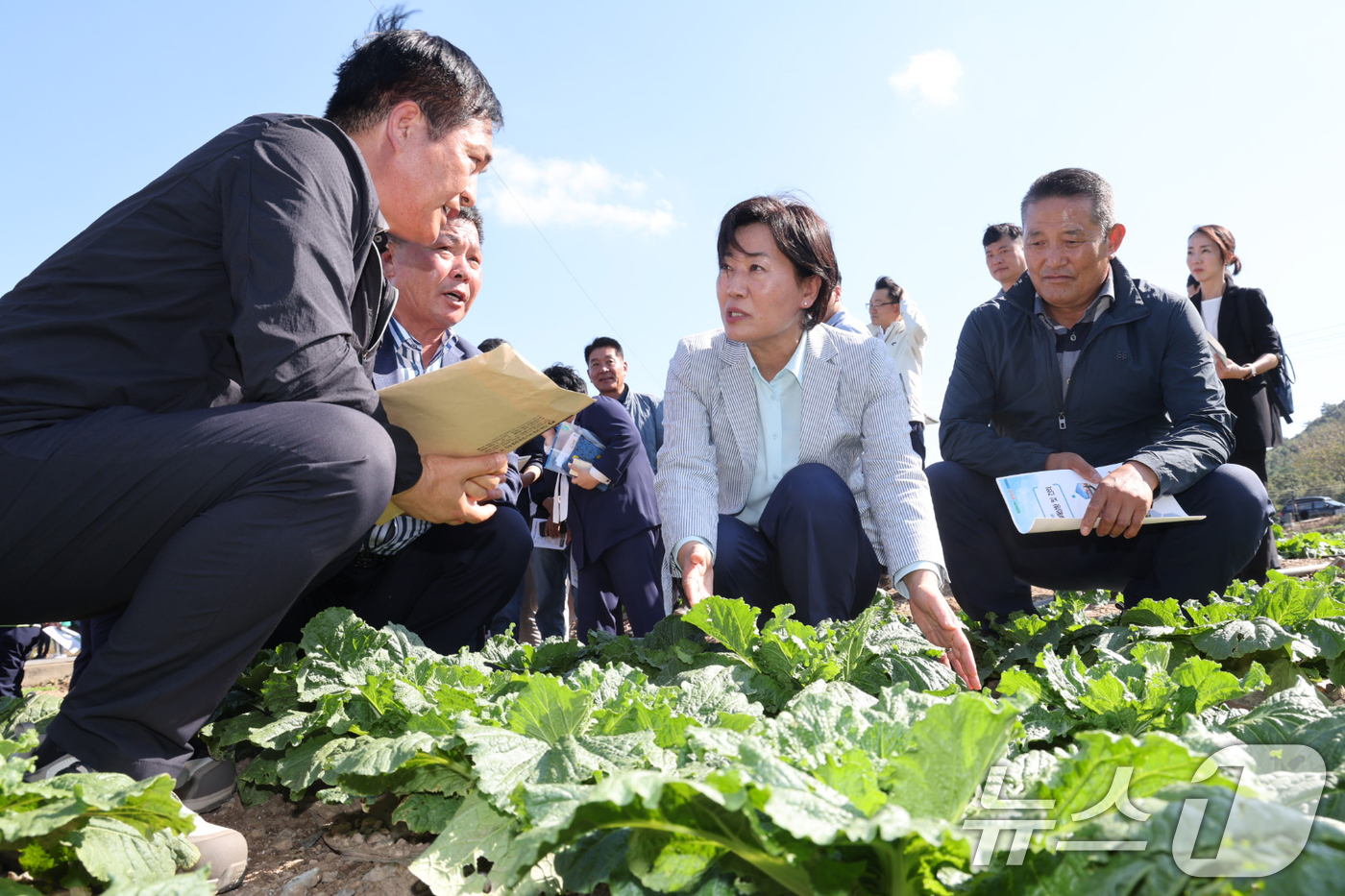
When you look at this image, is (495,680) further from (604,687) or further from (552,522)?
(552,522)

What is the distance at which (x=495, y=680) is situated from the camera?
203 centimetres

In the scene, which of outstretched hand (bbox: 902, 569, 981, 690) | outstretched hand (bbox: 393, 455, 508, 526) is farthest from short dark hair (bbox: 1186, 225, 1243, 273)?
outstretched hand (bbox: 393, 455, 508, 526)

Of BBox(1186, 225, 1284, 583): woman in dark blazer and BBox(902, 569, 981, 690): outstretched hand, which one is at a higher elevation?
BBox(1186, 225, 1284, 583): woman in dark blazer

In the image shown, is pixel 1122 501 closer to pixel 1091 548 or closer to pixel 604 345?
pixel 1091 548

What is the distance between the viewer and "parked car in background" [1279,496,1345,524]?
846 inches

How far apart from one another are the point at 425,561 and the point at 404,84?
151cm

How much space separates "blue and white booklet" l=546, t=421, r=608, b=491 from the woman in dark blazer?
3.62 meters

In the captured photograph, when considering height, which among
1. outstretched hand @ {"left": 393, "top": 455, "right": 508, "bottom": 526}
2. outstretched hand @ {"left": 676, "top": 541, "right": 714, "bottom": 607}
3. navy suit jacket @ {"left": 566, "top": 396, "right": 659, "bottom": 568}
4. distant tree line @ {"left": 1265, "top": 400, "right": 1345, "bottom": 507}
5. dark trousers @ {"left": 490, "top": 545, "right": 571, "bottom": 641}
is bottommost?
distant tree line @ {"left": 1265, "top": 400, "right": 1345, "bottom": 507}

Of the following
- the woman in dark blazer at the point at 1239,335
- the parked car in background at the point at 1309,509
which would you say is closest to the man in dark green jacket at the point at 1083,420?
the woman in dark blazer at the point at 1239,335

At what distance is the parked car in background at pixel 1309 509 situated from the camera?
21.5 meters

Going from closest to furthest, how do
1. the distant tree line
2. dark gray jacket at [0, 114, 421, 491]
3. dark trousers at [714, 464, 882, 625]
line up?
dark gray jacket at [0, 114, 421, 491] < dark trousers at [714, 464, 882, 625] < the distant tree line

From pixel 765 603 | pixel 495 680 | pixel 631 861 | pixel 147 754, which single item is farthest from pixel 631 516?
pixel 631 861

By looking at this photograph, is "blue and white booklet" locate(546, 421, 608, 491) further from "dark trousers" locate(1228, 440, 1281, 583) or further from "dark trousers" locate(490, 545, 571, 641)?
"dark trousers" locate(1228, 440, 1281, 583)

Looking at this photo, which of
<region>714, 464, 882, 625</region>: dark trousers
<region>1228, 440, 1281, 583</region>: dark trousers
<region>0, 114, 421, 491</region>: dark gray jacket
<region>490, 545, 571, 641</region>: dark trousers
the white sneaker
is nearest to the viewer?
the white sneaker
